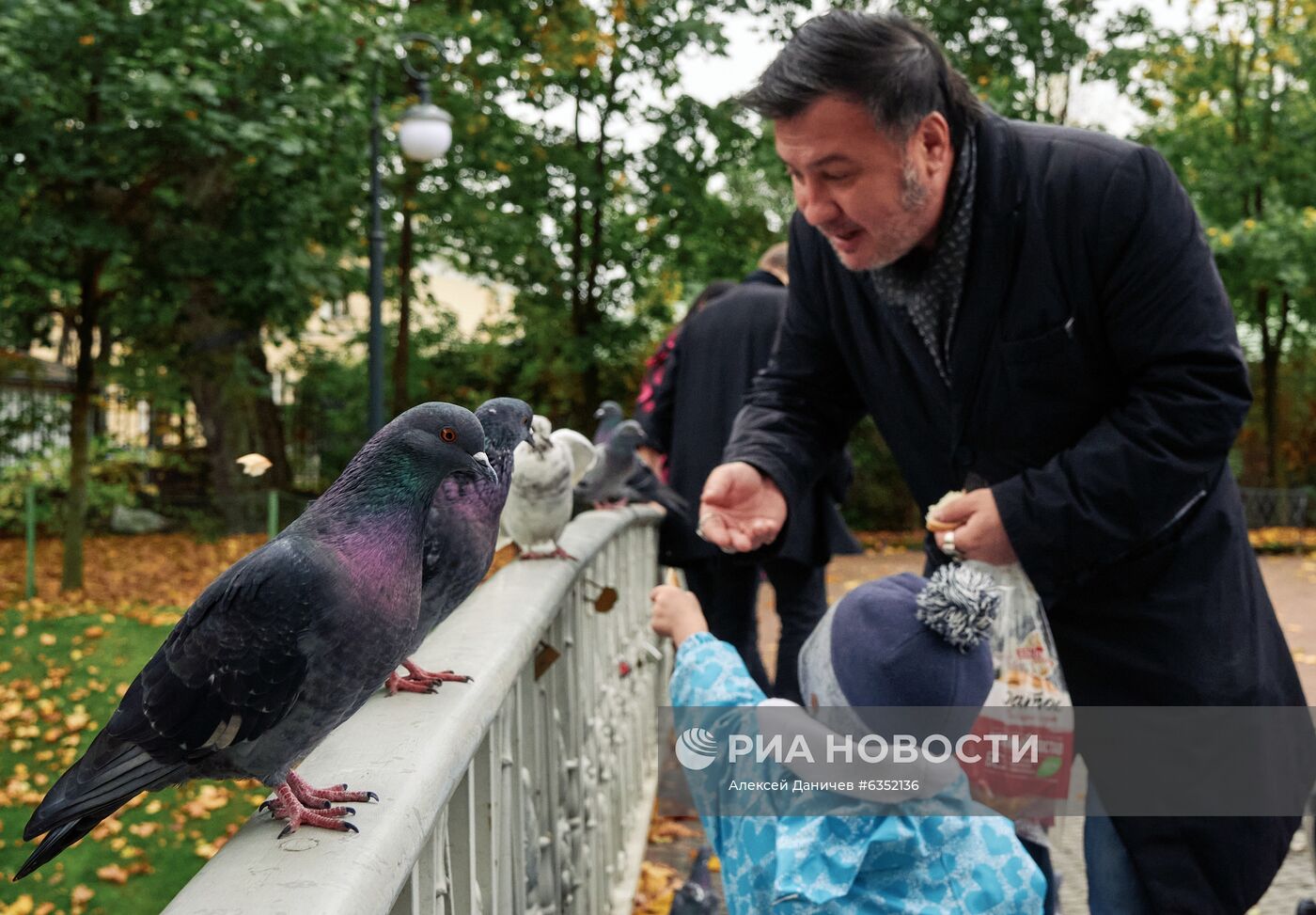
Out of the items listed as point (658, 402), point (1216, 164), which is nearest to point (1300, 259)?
point (1216, 164)

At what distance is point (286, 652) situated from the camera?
1322 mm

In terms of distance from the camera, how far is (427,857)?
56.2 inches

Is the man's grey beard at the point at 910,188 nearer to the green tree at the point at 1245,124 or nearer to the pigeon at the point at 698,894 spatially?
the pigeon at the point at 698,894

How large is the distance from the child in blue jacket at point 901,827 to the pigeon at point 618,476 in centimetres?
223

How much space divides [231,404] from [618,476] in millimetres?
9056

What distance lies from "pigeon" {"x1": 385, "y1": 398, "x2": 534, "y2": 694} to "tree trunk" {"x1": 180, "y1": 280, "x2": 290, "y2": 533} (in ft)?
27.7

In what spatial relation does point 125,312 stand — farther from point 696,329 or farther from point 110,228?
point 696,329

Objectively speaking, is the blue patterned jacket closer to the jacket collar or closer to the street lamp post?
the jacket collar

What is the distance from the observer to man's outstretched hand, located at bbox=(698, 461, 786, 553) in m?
2.72

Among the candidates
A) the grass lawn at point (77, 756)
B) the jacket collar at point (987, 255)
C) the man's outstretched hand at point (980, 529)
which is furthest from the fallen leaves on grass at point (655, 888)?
the jacket collar at point (987, 255)

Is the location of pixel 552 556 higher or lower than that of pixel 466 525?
lower

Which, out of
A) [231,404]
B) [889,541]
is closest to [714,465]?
[231,404]

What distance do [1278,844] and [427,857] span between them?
5.63 ft

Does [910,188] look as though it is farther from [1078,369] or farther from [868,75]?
[1078,369]
